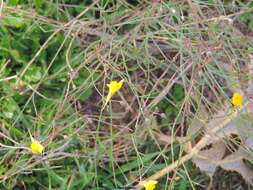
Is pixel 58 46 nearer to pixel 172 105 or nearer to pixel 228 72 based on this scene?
pixel 172 105

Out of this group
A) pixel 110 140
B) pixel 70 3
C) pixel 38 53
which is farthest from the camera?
pixel 70 3

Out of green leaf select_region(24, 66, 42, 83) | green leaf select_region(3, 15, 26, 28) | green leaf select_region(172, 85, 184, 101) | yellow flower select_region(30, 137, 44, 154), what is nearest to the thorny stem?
green leaf select_region(172, 85, 184, 101)

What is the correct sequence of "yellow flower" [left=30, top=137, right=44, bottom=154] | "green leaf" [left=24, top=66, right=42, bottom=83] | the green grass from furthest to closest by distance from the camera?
"green leaf" [left=24, top=66, right=42, bottom=83], the green grass, "yellow flower" [left=30, top=137, right=44, bottom=154]

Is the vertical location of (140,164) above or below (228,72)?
below

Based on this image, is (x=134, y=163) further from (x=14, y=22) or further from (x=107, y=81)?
(x=14, y=22)

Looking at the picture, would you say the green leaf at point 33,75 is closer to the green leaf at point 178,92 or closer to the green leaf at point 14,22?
the green leaf at point 14,22

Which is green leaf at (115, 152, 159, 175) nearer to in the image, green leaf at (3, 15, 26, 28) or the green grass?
the green grass

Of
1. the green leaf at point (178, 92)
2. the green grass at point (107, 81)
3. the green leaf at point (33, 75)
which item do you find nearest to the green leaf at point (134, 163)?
the green grass at point (107, 81)

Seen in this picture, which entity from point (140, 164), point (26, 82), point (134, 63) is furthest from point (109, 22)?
point (140, 164)
